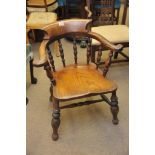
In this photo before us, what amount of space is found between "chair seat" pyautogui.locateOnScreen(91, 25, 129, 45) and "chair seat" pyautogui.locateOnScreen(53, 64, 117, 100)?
52 cm

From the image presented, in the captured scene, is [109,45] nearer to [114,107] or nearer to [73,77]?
[73,77]

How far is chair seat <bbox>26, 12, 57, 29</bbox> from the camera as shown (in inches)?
122

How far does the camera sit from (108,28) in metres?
2.86

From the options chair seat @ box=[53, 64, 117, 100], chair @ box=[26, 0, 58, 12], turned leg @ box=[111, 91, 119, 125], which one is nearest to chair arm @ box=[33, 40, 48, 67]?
chair seat @ box=[53, 64, 117, 100]

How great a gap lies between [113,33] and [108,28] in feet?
0.43

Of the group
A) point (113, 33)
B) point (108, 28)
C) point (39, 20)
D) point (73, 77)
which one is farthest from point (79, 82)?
point (39, 20)

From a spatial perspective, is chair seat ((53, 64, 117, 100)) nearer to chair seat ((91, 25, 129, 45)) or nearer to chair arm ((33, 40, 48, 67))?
chair arm ((33, 40, 48, 67))

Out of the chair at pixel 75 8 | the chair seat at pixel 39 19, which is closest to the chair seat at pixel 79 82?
the chair seat at pixel 39 19

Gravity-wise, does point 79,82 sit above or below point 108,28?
below

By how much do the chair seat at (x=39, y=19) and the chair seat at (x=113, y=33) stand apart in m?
0.65
